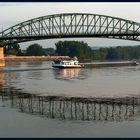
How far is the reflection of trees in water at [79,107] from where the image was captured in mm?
25922

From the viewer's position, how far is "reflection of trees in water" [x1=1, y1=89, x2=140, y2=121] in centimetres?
2592

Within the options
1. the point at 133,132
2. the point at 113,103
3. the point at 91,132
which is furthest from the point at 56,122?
the point at 113,103

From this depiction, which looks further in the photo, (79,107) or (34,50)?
(34,50)

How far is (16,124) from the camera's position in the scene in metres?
24.0

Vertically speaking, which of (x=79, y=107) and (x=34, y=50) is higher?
(x=79, y=107)

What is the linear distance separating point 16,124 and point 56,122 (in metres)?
2.12

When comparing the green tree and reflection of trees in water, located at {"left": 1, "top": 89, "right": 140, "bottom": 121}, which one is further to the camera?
the green tree

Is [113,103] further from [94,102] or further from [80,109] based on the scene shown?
[80,109]

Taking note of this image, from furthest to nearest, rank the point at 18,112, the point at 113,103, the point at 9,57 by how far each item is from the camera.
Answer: the point at 9,57 < the point at 113,103 < the point at 18,112

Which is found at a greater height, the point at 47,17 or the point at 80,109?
the point at 47,17

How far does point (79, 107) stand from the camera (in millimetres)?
29531

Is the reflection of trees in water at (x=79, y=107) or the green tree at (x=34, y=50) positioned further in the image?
the green tree at (x=34, y=50)

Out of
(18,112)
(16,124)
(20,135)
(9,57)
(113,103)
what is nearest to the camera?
A: (20,135)

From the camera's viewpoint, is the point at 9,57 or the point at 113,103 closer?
the point at 113,103
